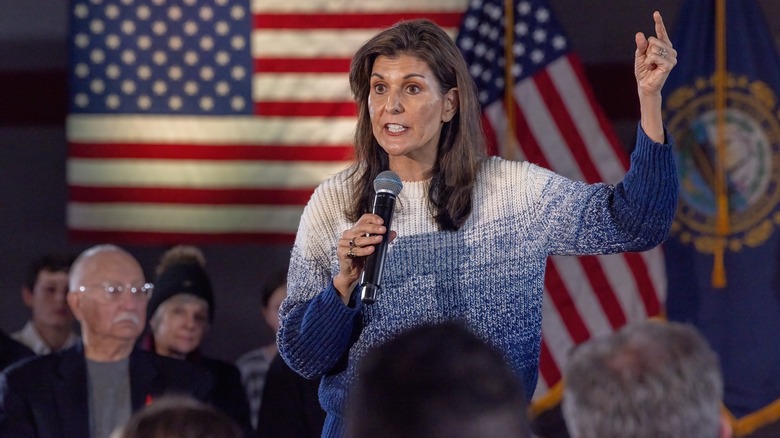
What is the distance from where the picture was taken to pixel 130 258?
4285 mm

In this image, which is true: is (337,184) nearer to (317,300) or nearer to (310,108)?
(317,300)

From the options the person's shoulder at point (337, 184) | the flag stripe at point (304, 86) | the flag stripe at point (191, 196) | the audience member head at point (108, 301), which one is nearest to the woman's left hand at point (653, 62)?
the person's shoulder at point (337, 184)

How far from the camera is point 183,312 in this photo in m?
5.06

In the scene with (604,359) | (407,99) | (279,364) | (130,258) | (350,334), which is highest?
(407,99)

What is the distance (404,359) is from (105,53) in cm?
455

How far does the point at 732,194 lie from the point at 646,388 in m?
3.93

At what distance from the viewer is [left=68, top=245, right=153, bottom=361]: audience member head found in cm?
413

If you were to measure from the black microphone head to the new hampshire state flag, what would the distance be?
10.0 feet

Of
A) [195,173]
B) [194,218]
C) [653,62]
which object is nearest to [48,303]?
[194,218]

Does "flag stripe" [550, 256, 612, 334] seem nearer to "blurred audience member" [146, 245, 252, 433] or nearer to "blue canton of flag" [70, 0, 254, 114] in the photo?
"blurred audience member" [146, 245, 252, 433]

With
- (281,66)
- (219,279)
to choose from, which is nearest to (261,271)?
(219,279)

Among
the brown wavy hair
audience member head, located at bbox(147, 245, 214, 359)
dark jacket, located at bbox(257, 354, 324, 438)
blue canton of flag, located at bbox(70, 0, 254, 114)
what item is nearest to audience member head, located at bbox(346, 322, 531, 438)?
the brown wavy hair

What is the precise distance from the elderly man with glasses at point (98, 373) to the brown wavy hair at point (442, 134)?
1.85m

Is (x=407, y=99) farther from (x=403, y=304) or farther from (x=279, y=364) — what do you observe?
(x=279, y=364)
